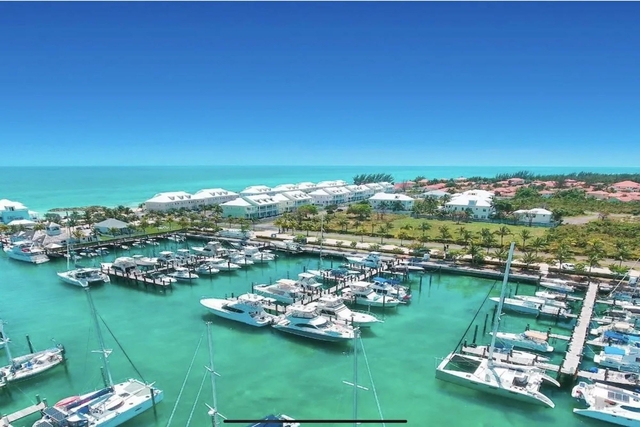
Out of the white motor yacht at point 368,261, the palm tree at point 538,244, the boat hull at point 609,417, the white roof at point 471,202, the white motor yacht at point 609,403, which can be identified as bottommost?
the boat hull at point 609,417

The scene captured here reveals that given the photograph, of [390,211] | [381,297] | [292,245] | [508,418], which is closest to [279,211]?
[390,211]

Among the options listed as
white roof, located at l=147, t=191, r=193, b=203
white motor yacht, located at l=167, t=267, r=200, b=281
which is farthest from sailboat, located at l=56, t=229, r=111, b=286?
white roof, located at l=147, t=191, r=193, b=203

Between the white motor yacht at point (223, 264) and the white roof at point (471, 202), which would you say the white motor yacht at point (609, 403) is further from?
the white roof at point (471, 202)

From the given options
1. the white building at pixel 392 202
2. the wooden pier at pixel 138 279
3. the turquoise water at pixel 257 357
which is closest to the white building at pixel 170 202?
the wooden pier at pixel 138 279

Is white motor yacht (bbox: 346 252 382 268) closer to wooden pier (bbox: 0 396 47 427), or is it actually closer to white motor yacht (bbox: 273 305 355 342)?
white motor yacht (bbox: 273 305 355 342)

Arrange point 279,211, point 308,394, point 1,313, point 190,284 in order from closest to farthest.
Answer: point 308,394 → point 1,313 → point 190,284 → point 279,211

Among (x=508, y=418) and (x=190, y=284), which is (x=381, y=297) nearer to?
(x=508, y=418)

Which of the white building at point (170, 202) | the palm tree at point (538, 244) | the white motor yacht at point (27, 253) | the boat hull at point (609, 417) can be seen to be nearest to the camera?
the boat hull at point (609, 417)
